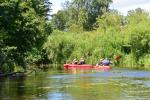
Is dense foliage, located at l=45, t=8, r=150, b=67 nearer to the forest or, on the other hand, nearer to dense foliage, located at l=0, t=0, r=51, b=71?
the forest

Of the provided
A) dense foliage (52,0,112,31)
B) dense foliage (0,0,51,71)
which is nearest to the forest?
dense foliage (0,0,51,71)

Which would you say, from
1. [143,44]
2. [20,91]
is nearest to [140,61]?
[143,44]

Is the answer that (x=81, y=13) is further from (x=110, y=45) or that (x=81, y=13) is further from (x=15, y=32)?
(x=15, y=32)

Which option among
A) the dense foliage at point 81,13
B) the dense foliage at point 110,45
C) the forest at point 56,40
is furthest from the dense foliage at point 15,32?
the dense foliage at point 81,13

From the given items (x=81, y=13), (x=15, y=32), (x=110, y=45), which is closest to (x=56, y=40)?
(x=110, y=45)

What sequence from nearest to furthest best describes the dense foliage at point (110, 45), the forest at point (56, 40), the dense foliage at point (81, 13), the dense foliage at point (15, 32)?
the dense foliage at point (15, 32) → the forest at point (56, 40) → the dense foliage at point (110, 45) → the dense foliage at point (81, 13)

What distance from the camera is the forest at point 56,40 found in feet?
170

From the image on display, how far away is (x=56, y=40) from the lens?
90.6 metres

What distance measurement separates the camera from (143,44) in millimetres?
78062

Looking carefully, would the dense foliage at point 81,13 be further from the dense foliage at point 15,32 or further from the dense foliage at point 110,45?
the dense foliage at point 15,32

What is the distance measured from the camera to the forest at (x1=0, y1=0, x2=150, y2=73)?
51938 mm

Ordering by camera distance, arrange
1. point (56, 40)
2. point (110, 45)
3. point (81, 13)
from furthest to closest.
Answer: point (81, 13), point (56, 40), point (110, 45)

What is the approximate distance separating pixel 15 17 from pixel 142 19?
1535 inches

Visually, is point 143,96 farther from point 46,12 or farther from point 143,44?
point 46,12
